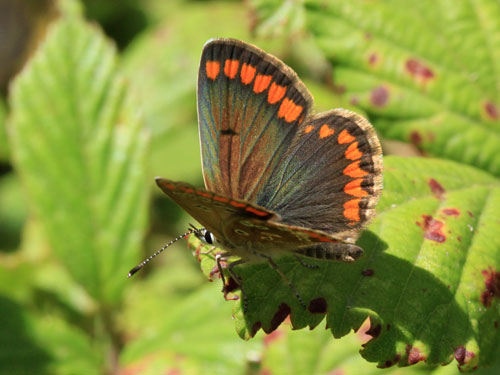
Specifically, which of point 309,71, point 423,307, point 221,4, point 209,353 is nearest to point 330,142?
point 423,307

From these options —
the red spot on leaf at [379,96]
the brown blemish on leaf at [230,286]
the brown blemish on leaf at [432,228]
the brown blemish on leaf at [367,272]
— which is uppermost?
the red spot on leaf at [379,96]

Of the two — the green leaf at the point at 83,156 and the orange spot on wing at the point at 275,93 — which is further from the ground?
the orange spot on wing at the point at 275,93

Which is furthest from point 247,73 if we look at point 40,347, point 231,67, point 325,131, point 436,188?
point 40,347

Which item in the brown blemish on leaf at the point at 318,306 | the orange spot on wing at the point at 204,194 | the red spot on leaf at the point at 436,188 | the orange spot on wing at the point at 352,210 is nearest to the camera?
the orange spot on wing at the point at 204,194

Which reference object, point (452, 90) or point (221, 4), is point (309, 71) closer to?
point (221, 4)

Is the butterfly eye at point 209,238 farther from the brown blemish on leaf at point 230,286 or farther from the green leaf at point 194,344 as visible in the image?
the green leaf at point 194,344

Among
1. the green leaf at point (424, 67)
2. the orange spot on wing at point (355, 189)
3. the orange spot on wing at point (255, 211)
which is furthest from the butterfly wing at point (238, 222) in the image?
the green leaf at point (424, 67)
